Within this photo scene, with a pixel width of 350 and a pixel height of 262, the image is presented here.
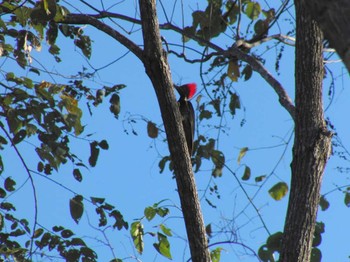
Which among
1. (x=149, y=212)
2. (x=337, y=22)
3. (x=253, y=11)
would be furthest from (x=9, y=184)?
(x=337, y=22)

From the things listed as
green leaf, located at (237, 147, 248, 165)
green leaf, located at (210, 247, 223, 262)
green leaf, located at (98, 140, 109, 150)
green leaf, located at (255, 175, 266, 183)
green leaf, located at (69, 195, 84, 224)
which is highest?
green leaf, located at (98, 140, 109, 150)

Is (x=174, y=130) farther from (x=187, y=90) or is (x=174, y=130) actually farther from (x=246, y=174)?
(x=187, y=90)

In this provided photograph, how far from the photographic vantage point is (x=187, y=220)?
250cm

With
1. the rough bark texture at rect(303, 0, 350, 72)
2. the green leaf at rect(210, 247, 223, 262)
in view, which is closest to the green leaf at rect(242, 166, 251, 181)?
the green leaf at rect(210, 247, 223, 262)

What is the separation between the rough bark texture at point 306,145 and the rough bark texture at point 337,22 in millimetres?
1253

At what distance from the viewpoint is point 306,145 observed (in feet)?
7.32

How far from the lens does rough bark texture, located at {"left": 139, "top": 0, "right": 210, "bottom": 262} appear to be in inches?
97.8

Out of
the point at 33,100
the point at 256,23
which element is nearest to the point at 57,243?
the point at 33,100

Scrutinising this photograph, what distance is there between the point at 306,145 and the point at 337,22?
1.28 m

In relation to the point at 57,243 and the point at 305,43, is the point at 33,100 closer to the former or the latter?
the point at 57,243

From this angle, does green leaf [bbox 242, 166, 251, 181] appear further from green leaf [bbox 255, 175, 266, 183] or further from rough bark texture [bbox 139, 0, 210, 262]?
rough bark texture [bbox 139, 0, 210, 262]

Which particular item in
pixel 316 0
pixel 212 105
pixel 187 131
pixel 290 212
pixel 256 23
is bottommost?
pixel 316 0

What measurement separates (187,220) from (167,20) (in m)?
1.33

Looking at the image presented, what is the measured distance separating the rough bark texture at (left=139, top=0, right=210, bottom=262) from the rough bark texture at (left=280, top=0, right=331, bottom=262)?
41cm
